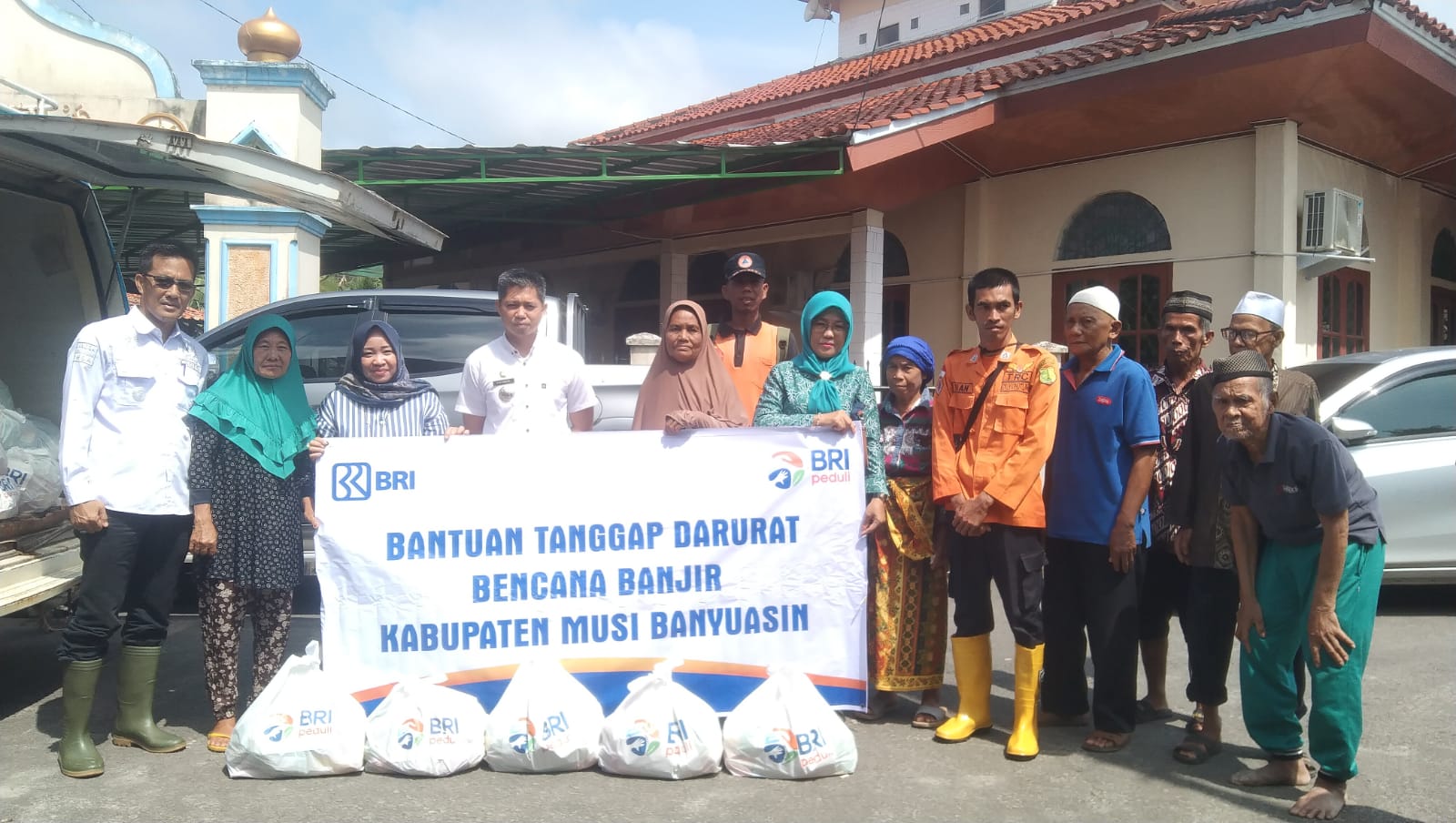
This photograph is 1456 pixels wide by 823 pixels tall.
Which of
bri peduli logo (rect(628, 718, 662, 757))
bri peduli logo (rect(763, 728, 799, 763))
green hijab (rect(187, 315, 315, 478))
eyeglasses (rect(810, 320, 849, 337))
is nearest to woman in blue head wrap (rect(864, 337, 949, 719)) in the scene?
eyeglasses (rect(810, 320, 849, 337))

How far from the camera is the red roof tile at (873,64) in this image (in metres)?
12.5

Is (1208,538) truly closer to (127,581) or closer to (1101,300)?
(1101,300)

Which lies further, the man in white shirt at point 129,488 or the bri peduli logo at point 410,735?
the man in white shirt at point 129,488

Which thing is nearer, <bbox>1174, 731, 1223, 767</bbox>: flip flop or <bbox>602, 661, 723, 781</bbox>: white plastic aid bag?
<bbox>602, 661, 723, 781</bbox>: white plastic aid bag

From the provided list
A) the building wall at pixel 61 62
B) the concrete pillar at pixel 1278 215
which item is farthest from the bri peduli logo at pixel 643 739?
the building wall at pixel 61 62

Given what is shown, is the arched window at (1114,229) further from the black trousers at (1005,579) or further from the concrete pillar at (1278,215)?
the black trousers at (1005,579)

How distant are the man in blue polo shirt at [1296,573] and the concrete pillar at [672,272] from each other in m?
9.79

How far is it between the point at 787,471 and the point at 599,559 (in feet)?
2.60

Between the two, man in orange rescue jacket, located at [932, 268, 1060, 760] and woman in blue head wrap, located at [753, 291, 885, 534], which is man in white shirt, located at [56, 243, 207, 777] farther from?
man in orange rescue jacket, located at [932, 268, 1060, 760]

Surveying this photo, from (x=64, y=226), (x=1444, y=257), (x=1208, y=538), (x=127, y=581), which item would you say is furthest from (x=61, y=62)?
(x=1444, y=257)

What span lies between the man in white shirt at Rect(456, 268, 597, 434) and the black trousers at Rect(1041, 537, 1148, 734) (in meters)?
2.02

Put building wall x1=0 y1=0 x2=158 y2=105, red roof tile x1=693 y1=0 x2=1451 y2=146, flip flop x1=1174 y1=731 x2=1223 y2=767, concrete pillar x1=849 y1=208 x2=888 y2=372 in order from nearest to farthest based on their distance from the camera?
flip flop x1=1174 y1=731 x2=1223 y2=767, red roof tile x1=693 y1=0 x2=1451 y2=146, building wall x1=0 y1=0 x2=158 y2=105, concrete pillar x1=849 y1=208 x2=888 y2=372

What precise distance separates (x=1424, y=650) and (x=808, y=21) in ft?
57.1

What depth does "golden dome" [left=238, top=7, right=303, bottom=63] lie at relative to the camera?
29.1 ft
